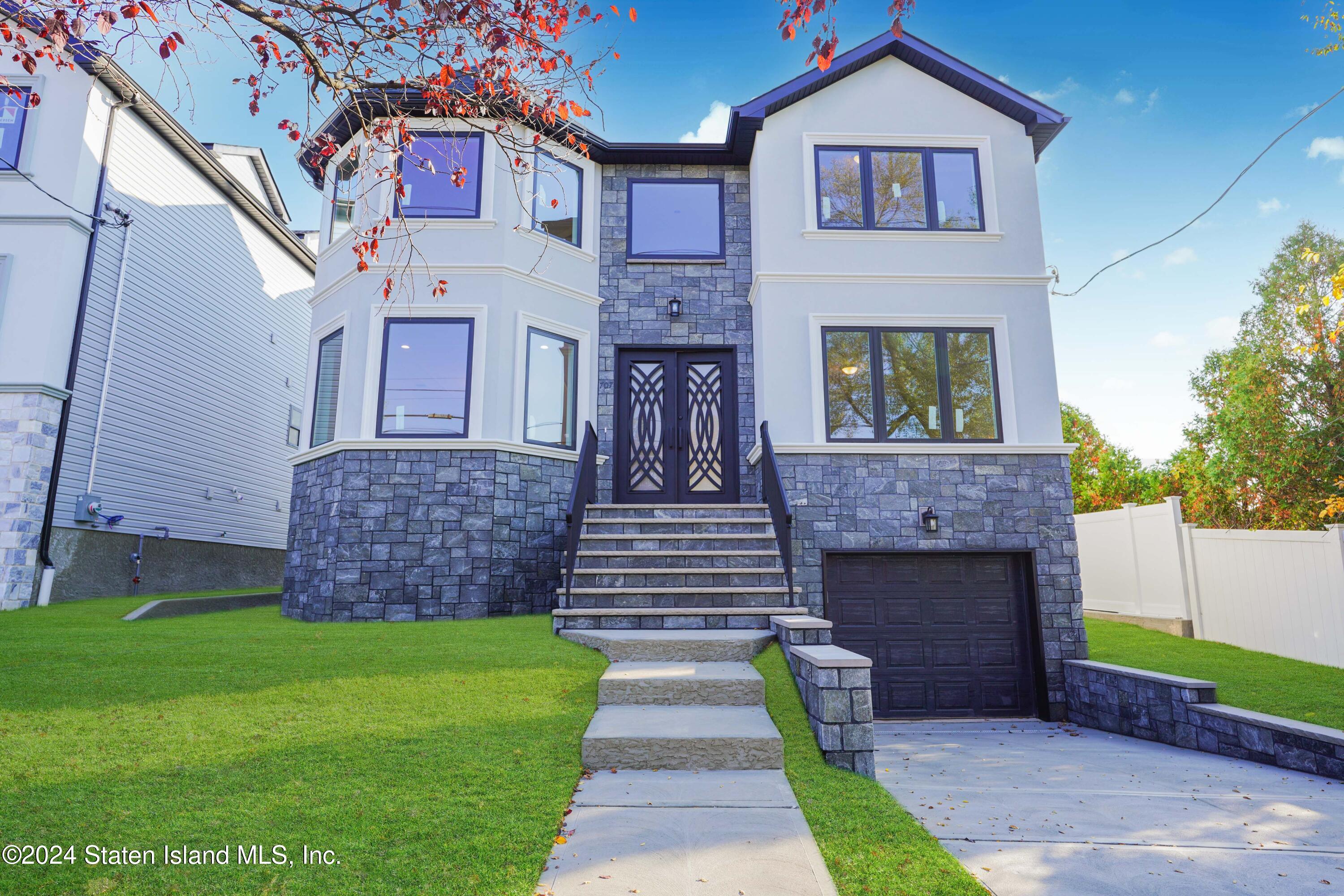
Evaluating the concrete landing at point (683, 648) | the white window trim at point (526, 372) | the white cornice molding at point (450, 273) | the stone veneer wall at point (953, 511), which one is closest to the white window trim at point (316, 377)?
the white cornice molding at point (450, 273)

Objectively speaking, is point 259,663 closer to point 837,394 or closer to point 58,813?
point 58,813

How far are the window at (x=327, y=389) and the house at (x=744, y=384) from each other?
4cm

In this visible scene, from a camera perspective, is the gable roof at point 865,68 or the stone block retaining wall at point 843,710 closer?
the stone block retaining wall at point 843,710

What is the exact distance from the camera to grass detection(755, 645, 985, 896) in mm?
2580

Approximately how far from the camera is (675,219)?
9.54 meters

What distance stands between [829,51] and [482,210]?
6012mm

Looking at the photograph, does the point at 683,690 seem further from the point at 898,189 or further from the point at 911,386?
the point at 898,189

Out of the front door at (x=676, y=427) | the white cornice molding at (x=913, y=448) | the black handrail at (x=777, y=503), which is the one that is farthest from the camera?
the front door at (x=676, y=427)

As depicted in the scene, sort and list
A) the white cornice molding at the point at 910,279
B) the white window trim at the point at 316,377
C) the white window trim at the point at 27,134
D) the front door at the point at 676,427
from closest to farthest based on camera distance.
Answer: the white cornice molding at the point at 910,279
the white window trim at the point at 316,377
the front door at the point at 676,427
the white window trim at the point at 27,134

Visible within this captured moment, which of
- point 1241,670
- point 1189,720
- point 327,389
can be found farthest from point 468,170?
point 1241,670

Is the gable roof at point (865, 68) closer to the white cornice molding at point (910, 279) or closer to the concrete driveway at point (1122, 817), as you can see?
the white cornice molding at point (910, 279)

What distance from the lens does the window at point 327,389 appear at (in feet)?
28.4

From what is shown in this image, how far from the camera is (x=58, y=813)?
2.77 m

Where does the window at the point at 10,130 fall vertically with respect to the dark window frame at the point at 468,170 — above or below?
above
